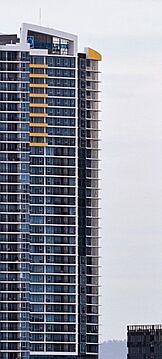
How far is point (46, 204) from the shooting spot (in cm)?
10619

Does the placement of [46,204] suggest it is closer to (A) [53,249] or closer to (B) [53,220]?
(B) [53,220]

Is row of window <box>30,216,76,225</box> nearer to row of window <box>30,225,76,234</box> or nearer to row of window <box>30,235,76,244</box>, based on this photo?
row of window <box>30,225,76,234</box>

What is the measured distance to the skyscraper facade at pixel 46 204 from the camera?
10456cm

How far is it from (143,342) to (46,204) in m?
11.3

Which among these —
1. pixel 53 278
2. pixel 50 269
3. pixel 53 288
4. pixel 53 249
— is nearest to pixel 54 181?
pixel 53 249

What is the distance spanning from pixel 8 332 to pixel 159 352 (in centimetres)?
1112

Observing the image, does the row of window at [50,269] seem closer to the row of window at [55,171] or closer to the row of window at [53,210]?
the row of window at [53,210]

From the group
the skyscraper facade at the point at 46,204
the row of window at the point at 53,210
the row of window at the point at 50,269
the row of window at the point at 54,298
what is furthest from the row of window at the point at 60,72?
the row of window at the point at 54,298

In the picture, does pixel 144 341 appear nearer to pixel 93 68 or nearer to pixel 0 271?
pixel 0 271

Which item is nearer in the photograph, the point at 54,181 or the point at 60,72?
the point at 54,181

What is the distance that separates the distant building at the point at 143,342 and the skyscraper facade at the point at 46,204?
284 cm

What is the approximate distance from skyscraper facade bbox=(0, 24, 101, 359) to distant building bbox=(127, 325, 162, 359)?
2.84 m

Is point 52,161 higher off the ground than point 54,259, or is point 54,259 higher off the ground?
point 52,161

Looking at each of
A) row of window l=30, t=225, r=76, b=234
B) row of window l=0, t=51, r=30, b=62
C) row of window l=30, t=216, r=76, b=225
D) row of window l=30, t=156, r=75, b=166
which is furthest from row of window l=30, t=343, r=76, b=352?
row of window l=0, t=51, r=30, b=62
